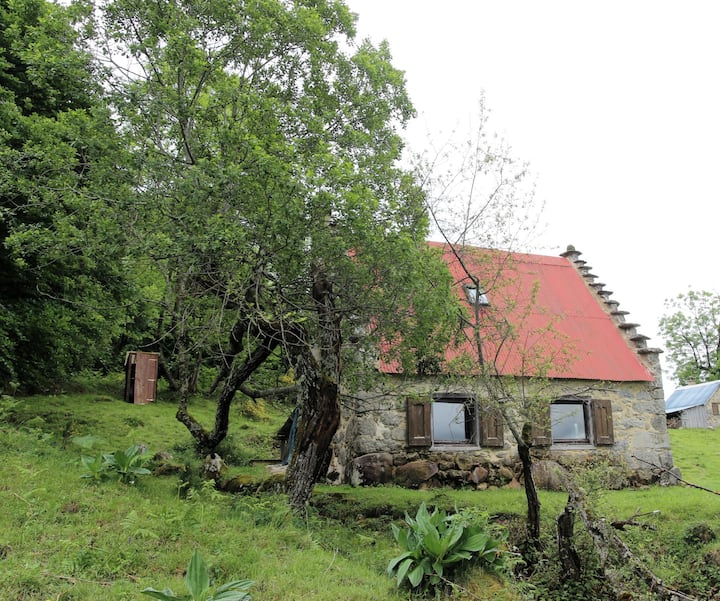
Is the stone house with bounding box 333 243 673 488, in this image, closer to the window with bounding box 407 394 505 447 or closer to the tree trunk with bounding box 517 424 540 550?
the window with bounding box 407 394 505 447

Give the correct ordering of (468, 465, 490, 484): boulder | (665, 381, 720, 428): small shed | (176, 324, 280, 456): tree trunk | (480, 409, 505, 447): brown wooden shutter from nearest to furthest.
Answer: (176, 324, 280, 456): tree trunk
(468, 465, 490, 484): boulder
(480, 409, 505, 447): brown wooden shutter
(665, 381, 720, 428): small shed

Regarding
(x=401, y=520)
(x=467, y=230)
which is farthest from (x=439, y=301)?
(x=401, y=520)

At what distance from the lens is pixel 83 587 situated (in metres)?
4.59

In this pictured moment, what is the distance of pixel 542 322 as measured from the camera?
580 inches

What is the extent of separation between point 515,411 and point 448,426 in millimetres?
3203

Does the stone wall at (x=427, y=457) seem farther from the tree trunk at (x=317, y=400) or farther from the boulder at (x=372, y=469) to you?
the tree trunk at (x=317, y=400)

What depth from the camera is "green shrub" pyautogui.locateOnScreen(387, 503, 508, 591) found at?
5.34 metres

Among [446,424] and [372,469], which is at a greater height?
[446,424]

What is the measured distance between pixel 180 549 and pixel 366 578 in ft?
6.16

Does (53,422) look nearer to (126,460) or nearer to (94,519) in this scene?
(126,460)

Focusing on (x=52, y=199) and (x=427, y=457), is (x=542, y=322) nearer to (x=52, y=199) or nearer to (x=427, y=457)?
(x=427, y=457)

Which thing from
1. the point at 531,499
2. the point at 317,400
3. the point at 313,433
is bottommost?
the point at 531,499

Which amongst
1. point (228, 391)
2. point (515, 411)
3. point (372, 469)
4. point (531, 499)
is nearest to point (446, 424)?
point (372, 469)

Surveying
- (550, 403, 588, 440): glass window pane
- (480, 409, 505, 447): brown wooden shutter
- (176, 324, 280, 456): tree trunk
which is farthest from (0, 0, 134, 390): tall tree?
(550, 403, 588, 440): glass window pane
